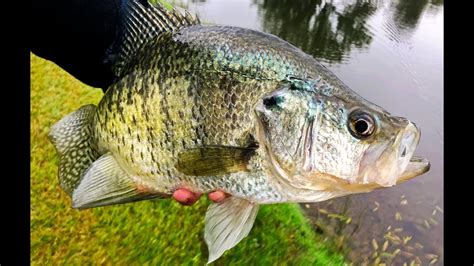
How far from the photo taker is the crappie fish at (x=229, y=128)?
161 centimetres

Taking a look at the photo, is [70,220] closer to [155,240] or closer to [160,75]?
[155,240]

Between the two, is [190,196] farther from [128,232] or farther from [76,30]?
[128,232]

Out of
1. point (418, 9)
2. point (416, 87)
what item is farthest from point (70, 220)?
point (418, 9)

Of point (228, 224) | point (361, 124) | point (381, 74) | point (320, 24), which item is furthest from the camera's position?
point (320, 24)

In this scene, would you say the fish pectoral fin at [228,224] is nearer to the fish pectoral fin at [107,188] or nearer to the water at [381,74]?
the fish pectoral fin at [107,188]

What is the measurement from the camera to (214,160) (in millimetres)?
1710

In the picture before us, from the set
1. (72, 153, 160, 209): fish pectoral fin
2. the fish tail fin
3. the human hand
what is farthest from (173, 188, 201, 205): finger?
the fish tail fin

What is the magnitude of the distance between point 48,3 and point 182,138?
1016 millimetres

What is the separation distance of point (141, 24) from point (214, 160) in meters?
0.68

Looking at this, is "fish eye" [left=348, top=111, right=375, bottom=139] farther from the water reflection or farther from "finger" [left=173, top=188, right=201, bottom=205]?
the water reflection

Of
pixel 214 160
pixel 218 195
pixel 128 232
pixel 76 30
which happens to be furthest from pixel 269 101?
pixel 128 232

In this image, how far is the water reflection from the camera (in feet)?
34.9

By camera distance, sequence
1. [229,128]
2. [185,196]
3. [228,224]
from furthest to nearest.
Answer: [185,196], [228,224], [229,128]

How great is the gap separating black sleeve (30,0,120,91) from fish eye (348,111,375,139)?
1185 mm
